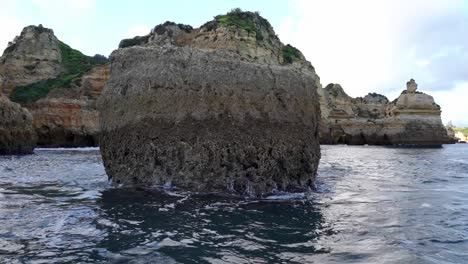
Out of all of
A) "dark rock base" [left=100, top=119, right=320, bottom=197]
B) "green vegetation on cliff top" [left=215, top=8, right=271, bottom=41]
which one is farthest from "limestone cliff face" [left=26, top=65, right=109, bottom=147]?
"dark rock base" [left=100, top=119, right=320, bottom=197]

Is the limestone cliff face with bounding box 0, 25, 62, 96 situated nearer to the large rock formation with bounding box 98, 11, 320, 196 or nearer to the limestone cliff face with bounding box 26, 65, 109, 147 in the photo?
the limestone cliff face with bounding box 26, 65, 109, 147

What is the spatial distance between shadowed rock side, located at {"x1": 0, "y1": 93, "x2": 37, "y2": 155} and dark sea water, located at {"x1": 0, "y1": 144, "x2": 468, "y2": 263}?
21857 millimetres

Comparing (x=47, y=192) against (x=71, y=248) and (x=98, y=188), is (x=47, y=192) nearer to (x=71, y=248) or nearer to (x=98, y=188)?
(x=98, y=188)

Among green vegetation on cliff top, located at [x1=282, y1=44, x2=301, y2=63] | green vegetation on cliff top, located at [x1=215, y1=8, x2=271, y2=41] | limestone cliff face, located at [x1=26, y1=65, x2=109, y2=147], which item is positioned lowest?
limestone cliff face, located at [x1=26, y1=65, x2=109, y2=147]

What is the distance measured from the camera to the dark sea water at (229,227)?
608cm

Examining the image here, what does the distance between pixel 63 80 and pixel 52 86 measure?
239 cm

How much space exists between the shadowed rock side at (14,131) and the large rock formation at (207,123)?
22.1 metres

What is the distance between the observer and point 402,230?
7547mm

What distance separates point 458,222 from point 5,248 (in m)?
6.86

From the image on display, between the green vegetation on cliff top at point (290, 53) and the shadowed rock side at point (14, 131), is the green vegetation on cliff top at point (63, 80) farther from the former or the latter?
the green vegetation on cliff top at point (290, 53)

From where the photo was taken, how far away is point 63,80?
57.8 m

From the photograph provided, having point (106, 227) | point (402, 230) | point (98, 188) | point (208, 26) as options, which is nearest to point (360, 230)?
point (402, 230)

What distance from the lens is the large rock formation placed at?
11344 mm

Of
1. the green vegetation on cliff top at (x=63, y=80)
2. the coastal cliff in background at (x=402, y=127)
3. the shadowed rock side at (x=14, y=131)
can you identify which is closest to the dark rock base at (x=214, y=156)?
the shadowed rock side at (x=14, y=131)
